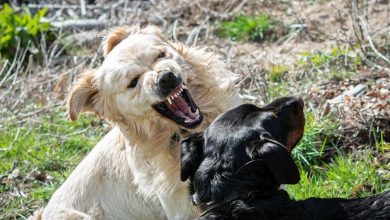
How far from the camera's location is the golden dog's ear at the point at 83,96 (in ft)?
19.8

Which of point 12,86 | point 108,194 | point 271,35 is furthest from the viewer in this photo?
point 271,35

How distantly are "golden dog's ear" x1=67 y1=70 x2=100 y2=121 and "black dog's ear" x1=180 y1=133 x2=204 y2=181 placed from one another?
4.83 feet

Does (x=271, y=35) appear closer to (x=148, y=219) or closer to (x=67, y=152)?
(x=67, y=152)

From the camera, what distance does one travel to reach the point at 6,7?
10.7 metres

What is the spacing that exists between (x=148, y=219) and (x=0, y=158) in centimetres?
257

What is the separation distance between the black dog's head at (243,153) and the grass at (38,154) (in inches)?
112

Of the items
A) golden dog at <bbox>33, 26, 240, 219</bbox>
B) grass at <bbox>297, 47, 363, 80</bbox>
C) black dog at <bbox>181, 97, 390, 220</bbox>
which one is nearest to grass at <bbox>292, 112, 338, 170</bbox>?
golden dog at <bbox>33, 26, 240, 219</bbox>

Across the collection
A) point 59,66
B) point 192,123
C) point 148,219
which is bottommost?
point 59,66

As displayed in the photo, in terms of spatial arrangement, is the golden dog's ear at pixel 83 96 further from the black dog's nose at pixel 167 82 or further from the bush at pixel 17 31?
the bush at pixel 17 31

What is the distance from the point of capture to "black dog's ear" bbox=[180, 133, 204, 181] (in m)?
4.74

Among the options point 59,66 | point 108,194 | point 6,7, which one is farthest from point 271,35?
point 108,194

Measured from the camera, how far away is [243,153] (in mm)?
4484

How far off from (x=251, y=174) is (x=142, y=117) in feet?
5.39

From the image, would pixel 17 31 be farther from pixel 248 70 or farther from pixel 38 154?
pixel 248 70
